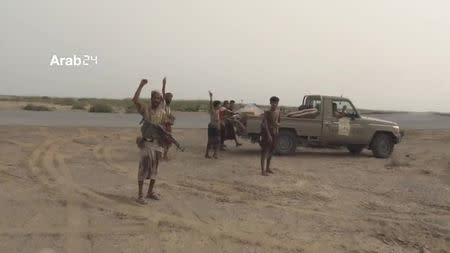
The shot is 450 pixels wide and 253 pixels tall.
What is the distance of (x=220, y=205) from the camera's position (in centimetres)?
864

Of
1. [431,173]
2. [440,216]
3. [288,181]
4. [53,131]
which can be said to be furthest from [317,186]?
[53,131]

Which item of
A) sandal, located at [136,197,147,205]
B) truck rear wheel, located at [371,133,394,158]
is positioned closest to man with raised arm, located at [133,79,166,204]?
sandal, located at [136,197,147,205]

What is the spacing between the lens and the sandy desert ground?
21.4 feet

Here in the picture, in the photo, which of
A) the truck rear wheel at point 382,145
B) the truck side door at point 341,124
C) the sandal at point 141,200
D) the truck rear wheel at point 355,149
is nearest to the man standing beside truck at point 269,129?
the sandal at point 141,200

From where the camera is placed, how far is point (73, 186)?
9.90 meters

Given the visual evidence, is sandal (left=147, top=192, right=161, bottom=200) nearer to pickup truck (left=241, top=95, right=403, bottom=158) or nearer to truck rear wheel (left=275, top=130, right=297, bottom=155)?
pickup truck (left=241, top=95, right=403, bottom=158)

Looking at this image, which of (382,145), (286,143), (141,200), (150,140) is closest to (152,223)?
(141,200)

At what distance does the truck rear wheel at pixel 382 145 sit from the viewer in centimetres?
1692

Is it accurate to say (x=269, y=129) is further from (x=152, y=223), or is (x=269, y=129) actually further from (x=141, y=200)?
(x=152, y=223)

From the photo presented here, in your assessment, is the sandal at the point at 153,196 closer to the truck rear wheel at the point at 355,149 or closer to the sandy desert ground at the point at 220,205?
the sandy desert ground at the point at 220,205

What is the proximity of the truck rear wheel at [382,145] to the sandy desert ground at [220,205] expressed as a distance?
4.31 ft

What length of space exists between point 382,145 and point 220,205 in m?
9.72

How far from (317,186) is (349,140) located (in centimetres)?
619

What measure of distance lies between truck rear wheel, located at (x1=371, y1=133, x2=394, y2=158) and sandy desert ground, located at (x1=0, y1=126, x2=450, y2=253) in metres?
1.31
